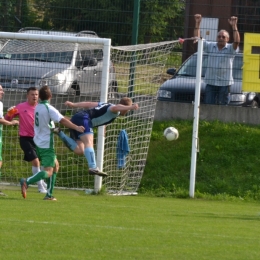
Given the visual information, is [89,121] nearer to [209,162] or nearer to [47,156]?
[47,156]

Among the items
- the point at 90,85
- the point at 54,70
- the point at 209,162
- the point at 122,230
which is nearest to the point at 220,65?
the point at 209,162

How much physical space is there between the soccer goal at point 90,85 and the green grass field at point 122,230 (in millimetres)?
2533

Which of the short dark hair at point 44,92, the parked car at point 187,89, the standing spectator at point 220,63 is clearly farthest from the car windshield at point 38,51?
the short dark hair at point 44,92

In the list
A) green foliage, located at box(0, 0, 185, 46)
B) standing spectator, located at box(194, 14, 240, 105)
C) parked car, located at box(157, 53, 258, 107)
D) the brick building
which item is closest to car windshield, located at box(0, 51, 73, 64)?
green foliage, located at box(0, 0, 185, 46)

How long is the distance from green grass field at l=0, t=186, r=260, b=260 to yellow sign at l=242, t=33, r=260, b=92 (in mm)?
4114

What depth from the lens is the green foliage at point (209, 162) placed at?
54.4 feet

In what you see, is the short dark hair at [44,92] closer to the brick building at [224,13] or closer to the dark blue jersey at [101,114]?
the dark blue jersey at [101,114]

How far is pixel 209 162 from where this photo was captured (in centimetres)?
1747

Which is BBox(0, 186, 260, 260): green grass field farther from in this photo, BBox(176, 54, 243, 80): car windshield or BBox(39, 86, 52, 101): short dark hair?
BBox(176, 54, 243, 80): car windshield

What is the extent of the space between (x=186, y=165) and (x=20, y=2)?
5.70 meters

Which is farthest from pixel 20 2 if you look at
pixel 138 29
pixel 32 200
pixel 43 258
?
pixel 43 258

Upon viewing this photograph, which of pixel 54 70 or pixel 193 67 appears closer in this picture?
pixel 54 70

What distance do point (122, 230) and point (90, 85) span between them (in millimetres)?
7705

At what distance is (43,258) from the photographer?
739 centimetres
